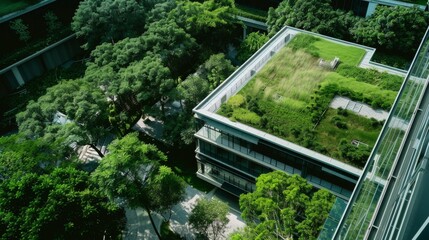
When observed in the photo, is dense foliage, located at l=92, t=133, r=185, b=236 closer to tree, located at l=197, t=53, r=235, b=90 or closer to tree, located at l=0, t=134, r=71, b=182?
tree, located at l=0, t=134, r=71, b=182

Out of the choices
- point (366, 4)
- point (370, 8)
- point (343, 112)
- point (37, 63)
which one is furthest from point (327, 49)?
point (37, 63)

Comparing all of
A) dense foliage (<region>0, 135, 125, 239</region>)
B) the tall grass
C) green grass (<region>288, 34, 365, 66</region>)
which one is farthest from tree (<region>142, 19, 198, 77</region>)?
dense foliage (<region>0, 135, 125, 239</region>)

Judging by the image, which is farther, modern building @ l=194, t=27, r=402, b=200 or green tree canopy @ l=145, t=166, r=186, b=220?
green tree canopy @ l=145, t=166, r=186, b=220

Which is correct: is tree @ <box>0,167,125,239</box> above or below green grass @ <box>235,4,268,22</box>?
below

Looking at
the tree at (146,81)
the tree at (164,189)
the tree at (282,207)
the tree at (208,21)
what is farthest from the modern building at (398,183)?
the tree at (208,21)

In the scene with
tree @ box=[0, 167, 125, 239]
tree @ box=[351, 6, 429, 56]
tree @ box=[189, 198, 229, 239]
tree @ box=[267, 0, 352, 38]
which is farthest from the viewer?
tree @ box=[267, 0, 352, 38]

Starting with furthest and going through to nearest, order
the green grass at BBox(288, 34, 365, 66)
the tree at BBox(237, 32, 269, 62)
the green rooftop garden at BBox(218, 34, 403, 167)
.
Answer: the tree at BBox(237, 32, 269, 62), the green grass at BBox(288, 34, 365, 66), the green rooftop garden at BBox(218, 34, 403, 167)

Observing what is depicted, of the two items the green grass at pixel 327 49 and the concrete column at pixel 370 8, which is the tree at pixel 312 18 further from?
the concrete column at pixel 370 8
